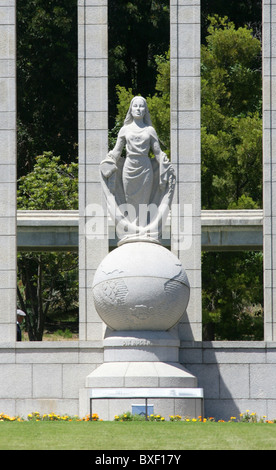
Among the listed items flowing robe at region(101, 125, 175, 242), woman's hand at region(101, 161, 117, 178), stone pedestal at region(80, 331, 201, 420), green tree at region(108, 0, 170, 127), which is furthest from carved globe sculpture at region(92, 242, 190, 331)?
green tree at region(108, 0, 170, 127)

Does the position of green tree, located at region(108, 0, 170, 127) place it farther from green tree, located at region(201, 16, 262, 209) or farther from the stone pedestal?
the stone pedestal

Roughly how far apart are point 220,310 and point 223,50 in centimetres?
919

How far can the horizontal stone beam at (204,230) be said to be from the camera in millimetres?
34656

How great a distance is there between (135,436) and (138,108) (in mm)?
9952

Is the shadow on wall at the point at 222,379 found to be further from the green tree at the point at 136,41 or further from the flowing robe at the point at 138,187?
the green tree at the point at 136,41

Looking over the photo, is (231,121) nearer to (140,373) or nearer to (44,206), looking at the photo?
(44,206)

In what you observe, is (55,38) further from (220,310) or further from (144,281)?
(144,281)

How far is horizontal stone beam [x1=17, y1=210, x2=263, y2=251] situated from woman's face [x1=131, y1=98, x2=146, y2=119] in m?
8.44

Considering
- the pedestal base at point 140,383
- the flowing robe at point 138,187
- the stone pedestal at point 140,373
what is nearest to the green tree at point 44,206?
the flowing robe at point 138,187

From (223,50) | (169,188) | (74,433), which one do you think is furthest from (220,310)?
(74,433)

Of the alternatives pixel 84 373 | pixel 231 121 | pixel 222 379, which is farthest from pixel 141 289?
pixel 231 121

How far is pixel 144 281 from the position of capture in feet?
81.5

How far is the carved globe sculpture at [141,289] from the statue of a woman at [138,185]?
90 cm

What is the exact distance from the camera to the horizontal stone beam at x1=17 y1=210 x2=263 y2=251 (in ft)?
114
